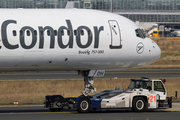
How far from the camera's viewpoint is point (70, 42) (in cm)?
2395

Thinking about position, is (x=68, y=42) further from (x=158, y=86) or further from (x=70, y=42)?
(x=158, y=86)

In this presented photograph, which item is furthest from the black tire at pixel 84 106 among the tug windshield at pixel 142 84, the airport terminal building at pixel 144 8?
the airport terminal building at pixel 144 8

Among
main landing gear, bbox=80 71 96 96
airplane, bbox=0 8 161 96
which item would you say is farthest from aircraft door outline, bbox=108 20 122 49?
main landing gear, bbox=80 71 96 96

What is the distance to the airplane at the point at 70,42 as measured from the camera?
23.2 metres

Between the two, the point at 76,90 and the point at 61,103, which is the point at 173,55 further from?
the point at 61,103

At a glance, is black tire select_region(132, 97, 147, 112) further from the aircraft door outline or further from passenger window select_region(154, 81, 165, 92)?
the aircraft door outline

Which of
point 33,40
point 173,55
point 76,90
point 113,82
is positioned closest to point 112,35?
point 33,40

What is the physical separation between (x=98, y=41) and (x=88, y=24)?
1362 mm

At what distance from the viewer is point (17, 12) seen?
24.1m

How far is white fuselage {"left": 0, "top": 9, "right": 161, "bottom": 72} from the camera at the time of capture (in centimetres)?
2325

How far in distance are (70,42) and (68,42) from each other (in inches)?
5.4

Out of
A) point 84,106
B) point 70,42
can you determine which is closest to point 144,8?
point 70,42

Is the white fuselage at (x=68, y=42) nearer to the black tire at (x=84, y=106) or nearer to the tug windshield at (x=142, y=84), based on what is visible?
the tug windshield at (x=142, y=84)

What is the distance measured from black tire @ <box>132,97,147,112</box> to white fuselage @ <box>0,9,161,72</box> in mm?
2703
